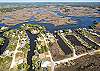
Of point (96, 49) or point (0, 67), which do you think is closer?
point (0, 67)

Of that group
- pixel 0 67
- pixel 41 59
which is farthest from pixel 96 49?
pixel 0 67

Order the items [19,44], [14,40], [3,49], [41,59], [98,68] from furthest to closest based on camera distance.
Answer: [14,40] → [19,44] → [3,49] → [41,59] → [98,68]

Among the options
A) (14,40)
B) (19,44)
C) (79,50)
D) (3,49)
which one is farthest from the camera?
(14,40)

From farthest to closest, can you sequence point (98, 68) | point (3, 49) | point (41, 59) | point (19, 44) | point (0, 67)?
point (19, 44) < point (3, 49) < point (41, 59) < point (0, 67) < point (98, 68)

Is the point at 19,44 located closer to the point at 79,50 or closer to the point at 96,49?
the point at 79,50

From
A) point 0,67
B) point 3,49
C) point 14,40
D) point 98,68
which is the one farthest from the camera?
point 14,40

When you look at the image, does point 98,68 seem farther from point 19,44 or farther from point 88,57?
point 19,44

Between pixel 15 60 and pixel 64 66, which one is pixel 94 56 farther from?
pixel 15 60

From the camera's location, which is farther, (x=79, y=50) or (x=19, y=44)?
(x=19, y=44)

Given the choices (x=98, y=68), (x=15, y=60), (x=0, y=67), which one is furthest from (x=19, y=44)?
(x=98, y=68)
